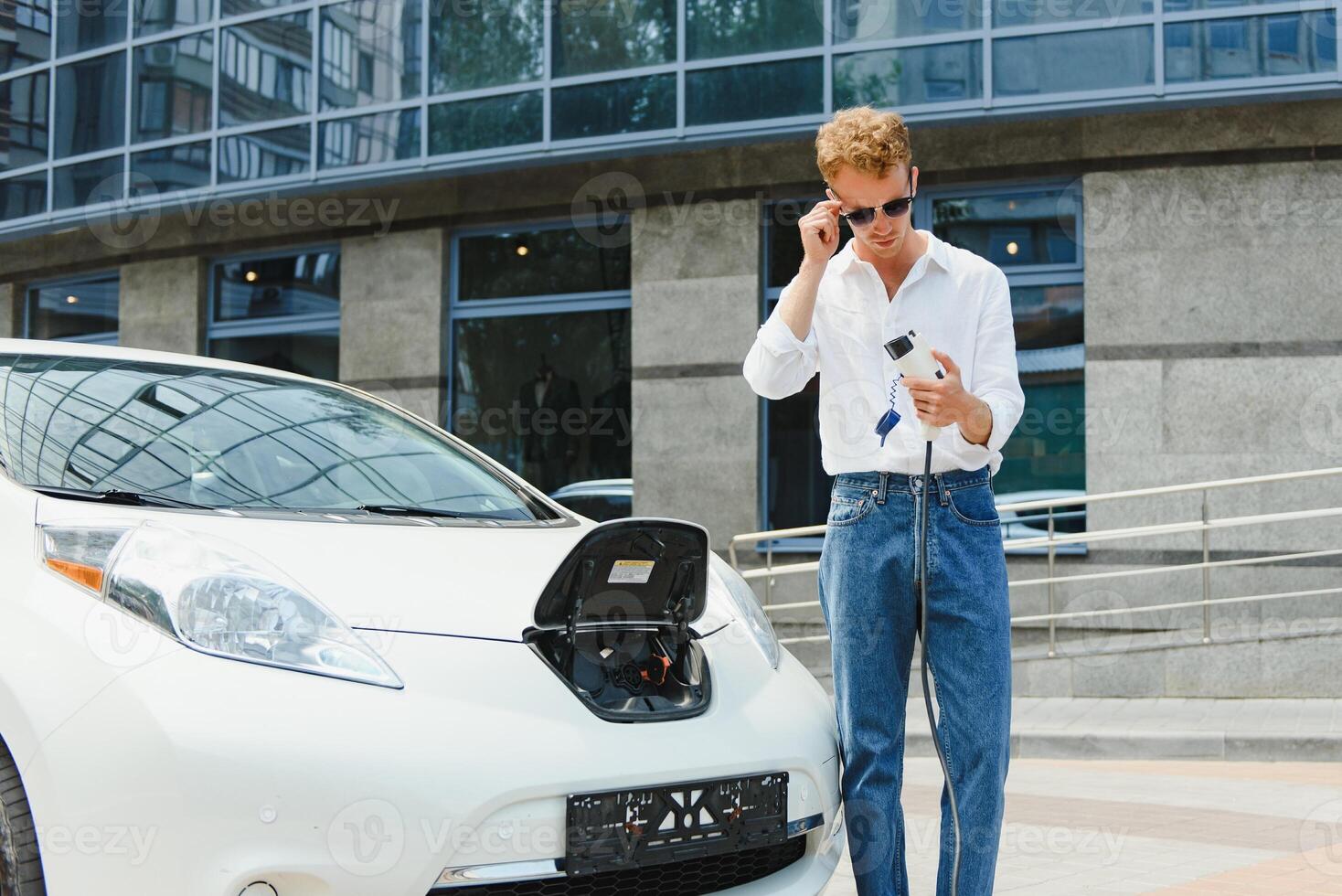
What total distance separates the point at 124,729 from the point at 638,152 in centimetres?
905

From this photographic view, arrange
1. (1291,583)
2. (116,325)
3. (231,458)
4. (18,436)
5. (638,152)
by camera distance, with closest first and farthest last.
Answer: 1. (18,436)
2. (231,458)
3. (1291,583)
4. (638,152)
5. (116,325)

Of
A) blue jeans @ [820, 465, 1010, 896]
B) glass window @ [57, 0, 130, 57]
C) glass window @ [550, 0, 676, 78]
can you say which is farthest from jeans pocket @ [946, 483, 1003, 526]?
glass window @ [57, 0, 130, 57]

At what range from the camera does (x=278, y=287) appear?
13141mm

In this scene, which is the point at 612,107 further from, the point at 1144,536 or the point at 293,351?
the point at 1144,536

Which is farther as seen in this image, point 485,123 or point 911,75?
point 485,123

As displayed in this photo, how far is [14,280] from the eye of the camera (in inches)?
593

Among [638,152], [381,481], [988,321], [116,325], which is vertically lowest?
[381,481]

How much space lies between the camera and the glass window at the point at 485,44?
447 inches

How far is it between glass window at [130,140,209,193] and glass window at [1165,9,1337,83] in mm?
8308

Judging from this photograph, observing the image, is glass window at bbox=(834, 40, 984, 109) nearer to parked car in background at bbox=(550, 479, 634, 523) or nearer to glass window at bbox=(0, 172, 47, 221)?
parked car in background at bbox=(550, 479, 634, 523)

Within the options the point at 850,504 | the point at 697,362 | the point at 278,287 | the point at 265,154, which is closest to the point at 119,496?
the point at 850,504

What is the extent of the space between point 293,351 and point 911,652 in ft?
35.3

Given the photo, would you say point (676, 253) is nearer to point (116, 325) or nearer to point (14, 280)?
point (116, 325)

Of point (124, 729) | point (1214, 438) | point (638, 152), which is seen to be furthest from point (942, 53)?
point (124, 729)
